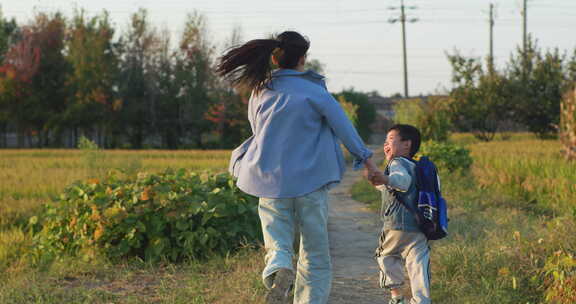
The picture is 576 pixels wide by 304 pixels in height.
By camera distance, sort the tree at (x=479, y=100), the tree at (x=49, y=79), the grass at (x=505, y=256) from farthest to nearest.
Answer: the tree at (x=49, y=79), the tree at (x=479, y=100), the grass at (x=505, y=256)

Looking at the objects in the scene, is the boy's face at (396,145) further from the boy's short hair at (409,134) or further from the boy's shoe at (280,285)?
the boy's shoe at (280,285)

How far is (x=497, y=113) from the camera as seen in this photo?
25.4 m

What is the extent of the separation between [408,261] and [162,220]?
8.36 feet

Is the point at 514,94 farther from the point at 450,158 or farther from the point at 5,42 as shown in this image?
the point at 5,42

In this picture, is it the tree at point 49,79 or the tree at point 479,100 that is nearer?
the tree at point 479,100

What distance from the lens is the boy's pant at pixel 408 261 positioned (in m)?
3.81

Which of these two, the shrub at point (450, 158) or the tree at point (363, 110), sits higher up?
the tree at point (363, 110)

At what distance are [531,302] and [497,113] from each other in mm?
22253

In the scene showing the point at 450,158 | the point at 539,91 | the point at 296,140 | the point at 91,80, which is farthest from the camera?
the point at 91,80

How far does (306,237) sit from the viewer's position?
355cm

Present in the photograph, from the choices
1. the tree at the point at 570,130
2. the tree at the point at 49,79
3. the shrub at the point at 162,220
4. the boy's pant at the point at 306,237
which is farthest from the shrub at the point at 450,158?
the tree at the point at 49,79

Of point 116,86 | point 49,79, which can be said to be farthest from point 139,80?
point 49,79

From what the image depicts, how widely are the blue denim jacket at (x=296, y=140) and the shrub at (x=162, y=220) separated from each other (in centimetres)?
207

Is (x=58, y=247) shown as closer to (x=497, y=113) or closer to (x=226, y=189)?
(x=226, y=189)
